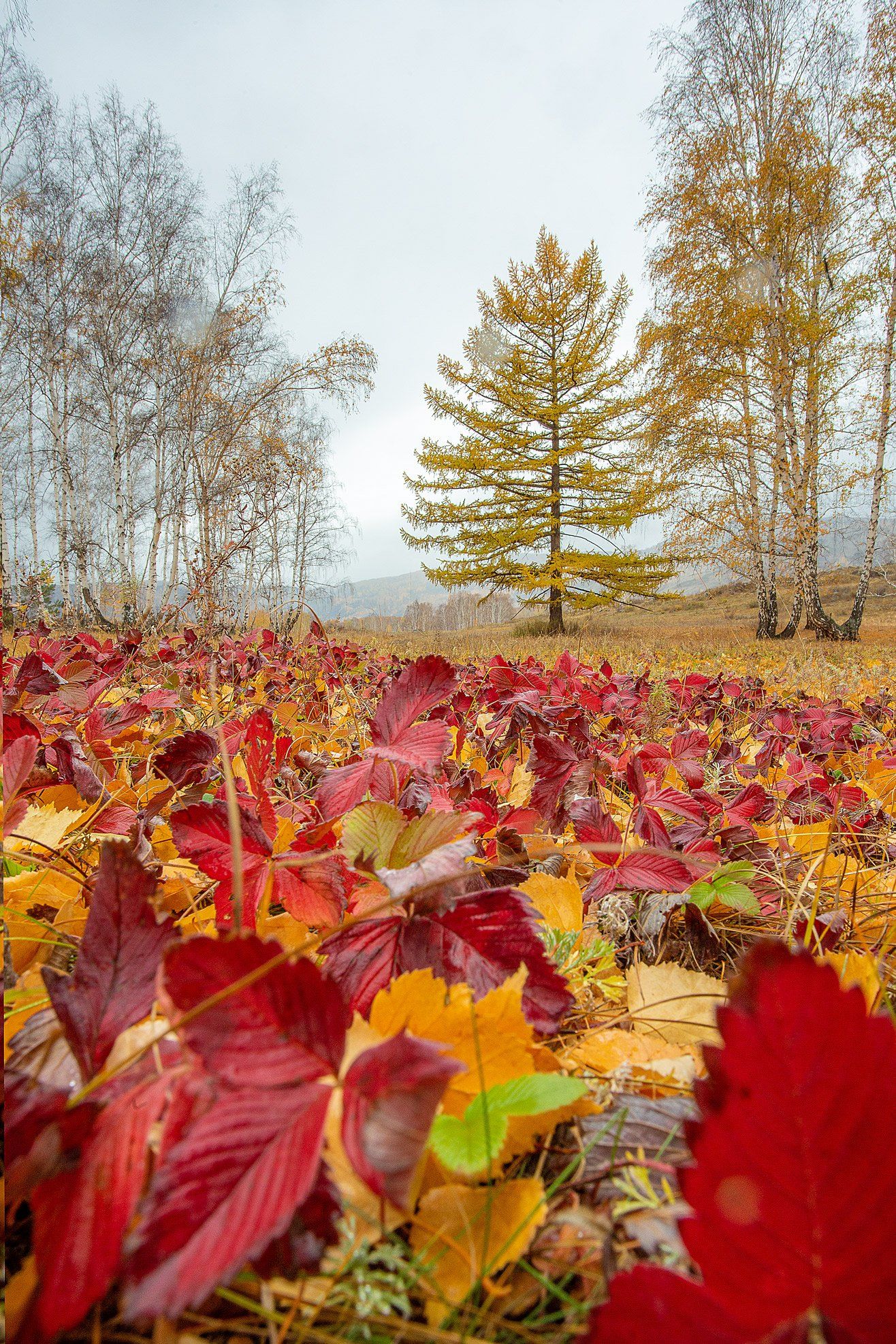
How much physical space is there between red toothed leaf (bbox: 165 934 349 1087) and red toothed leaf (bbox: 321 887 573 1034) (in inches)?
6.1

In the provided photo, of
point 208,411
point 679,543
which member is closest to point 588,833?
point 679,543

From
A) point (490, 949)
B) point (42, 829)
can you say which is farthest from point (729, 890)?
point (42, 829)

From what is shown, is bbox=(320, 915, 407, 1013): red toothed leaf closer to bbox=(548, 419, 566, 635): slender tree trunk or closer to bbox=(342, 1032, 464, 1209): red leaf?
bbox=(342, 1032, 464, 1209): red leaf

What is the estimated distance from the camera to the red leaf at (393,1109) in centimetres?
22

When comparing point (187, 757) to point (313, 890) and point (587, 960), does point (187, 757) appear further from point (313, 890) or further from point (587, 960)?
point (587, 960)

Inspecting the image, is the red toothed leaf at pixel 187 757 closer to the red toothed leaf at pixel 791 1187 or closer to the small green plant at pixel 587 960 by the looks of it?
the small green plant at pixel 587 960

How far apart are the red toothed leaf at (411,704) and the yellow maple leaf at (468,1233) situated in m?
0.31

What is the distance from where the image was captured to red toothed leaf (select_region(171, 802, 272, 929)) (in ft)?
1.66

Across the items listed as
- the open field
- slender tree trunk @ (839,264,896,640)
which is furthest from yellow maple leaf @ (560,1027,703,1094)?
slender tree trunk @ (839,264,896,640)

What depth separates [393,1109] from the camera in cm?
23

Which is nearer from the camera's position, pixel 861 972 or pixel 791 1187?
pixel 791 1187

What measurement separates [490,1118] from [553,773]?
1.70ft

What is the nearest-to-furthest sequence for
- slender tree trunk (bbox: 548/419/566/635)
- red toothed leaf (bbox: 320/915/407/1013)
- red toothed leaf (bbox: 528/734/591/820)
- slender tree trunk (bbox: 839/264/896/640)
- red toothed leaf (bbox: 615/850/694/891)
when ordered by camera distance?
1. red toothed leaf (bbox: 320/915/407/1013)
2. red toothed leaf (bbox: 615/850/694/891)
3. red toothed leaf (bbox: 528/734/591/820)
4. slender tree trunk (bbox: 839/264/896/640)
5. slender tree trunk (bbox: 548/419/566/635)

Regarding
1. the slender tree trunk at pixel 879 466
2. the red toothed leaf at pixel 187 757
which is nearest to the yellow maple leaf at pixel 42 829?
the red toothed leaf at pixel 187 757
